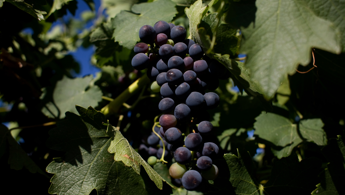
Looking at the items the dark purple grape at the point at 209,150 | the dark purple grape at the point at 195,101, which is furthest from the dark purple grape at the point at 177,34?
the dark purple grape at the point at 209,150

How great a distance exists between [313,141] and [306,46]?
839 mm

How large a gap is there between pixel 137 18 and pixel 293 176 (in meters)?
1.39

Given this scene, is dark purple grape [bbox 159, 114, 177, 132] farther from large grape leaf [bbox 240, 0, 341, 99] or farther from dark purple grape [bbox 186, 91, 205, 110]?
large grape leaf [bbox 240, 0, 341, 99]

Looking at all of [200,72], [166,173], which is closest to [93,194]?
[166,173]

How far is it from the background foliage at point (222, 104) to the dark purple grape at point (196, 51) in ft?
0.10

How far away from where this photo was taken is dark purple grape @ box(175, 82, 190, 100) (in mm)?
1130

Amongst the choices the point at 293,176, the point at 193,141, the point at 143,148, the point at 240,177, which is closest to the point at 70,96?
the point at 143,148

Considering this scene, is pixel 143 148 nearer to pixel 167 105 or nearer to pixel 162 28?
pixel 167 105

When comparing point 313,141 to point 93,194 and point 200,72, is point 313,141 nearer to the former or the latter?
point 200,72

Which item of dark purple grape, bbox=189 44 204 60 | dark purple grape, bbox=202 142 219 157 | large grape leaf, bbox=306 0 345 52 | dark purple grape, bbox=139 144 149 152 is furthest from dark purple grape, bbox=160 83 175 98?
large grape leaf, bbox=306 0 345 52

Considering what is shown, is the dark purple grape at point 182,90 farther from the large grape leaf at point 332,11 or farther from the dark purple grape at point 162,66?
the large grape leaf at point 332,11

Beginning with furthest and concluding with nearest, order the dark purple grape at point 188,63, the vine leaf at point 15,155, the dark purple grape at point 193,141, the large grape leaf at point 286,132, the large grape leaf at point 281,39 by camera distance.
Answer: the large grape leaf at point 286,132 → the vine leaf at point 15,155 → the dark purple grape at point 188,63 → the dark purple grape at point 193,141 → the large grape leaf at point 281,39

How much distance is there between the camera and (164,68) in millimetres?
1211

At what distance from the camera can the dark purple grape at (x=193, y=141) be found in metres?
1.08
